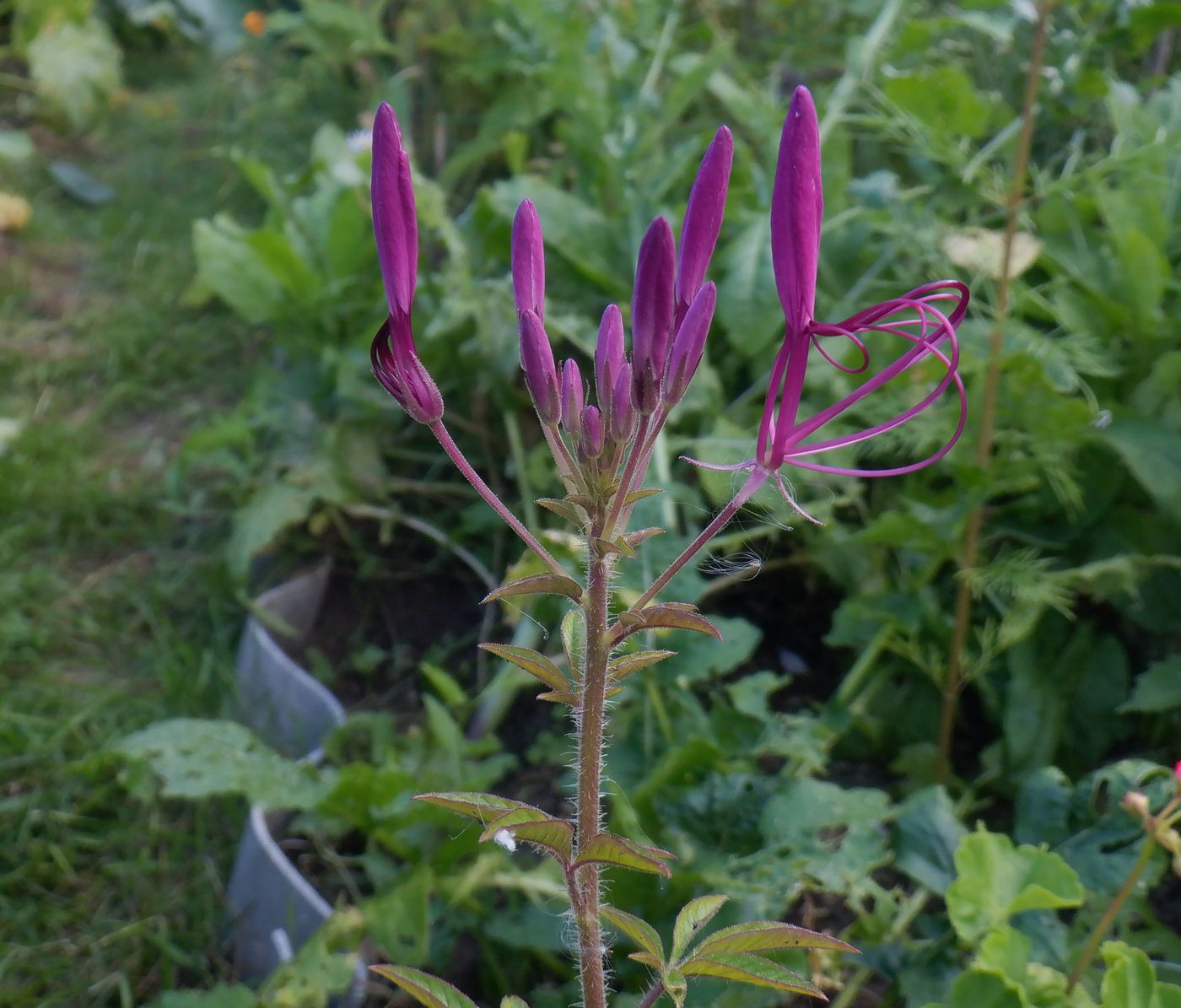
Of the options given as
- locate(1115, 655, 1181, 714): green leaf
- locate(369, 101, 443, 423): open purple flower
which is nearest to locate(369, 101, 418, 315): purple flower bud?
locate(369, 101, 443, 423): open purple flower

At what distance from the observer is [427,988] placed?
79 cm

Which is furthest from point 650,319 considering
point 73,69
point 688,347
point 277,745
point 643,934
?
point 73,69

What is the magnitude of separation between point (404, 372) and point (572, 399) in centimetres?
11

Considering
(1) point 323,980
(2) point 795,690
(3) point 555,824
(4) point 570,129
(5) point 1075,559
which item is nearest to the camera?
(3) point 555,824

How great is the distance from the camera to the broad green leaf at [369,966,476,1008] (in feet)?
2.49

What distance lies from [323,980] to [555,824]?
2.45 ft

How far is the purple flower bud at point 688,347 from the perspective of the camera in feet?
2.24

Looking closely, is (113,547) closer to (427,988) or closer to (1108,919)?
(427,988)

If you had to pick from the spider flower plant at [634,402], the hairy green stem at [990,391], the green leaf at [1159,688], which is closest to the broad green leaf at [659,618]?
the spider flower plant at [634,402]

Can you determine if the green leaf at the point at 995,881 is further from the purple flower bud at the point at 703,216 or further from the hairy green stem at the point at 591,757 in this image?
the purple flower bud at the point at 703,216

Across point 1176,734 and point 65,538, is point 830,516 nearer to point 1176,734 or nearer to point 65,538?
point 1176,734

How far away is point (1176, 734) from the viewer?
1603mm

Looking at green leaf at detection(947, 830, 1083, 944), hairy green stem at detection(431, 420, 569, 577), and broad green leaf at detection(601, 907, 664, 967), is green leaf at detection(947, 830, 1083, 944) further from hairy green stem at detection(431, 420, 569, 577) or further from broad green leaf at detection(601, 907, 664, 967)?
hairy green stem at detection(431, 420, 569, 577)

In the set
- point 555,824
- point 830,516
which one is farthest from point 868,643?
point 555,824
